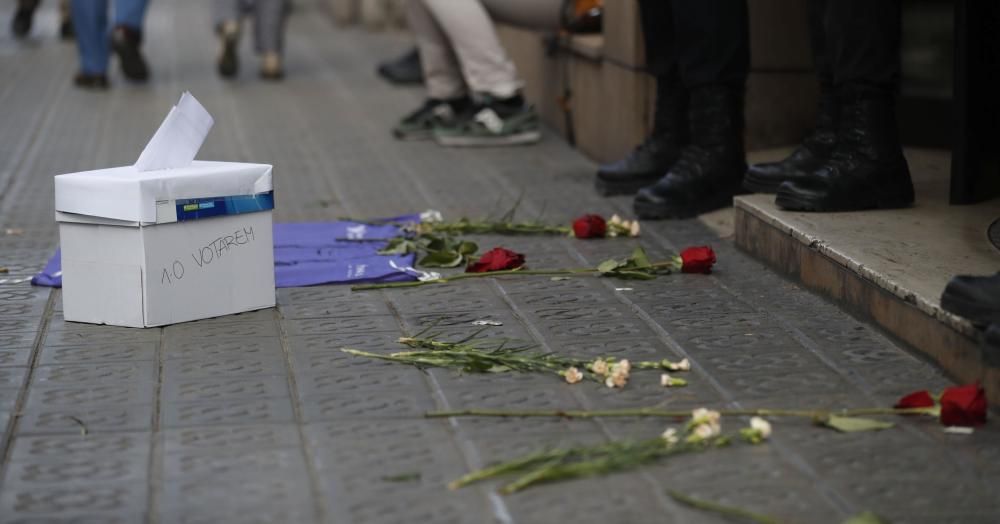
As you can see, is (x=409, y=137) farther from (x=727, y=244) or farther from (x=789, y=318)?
(x=789, y=318)

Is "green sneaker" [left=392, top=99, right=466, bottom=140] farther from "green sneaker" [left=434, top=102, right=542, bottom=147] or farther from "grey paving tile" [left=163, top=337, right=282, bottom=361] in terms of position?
"grey paving tile" [left=163, top=337, right=282, bottom=361]

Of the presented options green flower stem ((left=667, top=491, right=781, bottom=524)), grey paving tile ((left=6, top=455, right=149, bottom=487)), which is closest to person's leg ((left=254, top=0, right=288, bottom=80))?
grey paving tile ((left=6, top=455, right=149, bottom=487))

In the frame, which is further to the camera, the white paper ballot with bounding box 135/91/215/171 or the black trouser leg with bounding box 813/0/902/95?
the black trouser leg with bounding box 813/0/902/95

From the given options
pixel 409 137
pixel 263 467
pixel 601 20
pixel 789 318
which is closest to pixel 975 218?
pixel 789 318

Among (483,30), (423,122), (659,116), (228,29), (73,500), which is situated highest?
(483,30)

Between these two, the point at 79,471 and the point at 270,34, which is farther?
the point at 270,34

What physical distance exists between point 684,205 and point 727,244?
36cm

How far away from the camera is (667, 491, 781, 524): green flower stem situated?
2.27m

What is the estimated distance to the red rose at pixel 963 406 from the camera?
266 cm

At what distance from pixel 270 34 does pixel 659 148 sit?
4.78 metres

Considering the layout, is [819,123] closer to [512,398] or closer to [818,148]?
[818,148]

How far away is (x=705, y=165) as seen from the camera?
4.75 m

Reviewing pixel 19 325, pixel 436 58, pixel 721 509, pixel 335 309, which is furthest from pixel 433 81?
pixel 721 509

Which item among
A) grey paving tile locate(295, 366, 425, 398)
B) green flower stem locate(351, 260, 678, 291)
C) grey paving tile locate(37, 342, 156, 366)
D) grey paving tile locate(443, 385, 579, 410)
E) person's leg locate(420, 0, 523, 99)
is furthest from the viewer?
person's leg locate(420, 0, 523, 99)
